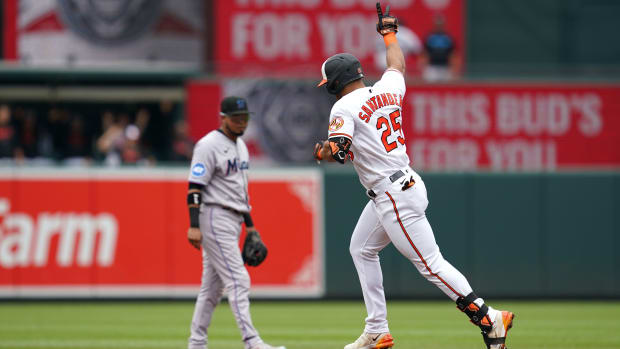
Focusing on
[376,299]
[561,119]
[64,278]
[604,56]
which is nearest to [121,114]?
[64,278]

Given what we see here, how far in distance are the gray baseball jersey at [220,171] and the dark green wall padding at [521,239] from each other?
565 cm

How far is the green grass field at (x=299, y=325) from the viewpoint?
27.0 ft

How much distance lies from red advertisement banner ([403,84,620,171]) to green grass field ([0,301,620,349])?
3544mm

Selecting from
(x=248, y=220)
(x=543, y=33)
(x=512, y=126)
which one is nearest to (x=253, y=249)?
(x=248, y=220)

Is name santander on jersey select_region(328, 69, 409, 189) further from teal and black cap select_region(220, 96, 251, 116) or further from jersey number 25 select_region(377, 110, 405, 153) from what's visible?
teal and black cap select_region(220, 96, 251, 116)

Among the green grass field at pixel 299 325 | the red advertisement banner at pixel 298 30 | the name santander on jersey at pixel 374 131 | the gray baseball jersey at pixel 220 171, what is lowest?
the green grass field at pixel 299 325

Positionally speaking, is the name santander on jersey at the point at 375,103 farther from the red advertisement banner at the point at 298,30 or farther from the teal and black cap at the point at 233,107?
the red advertisement banner at the point at 298,30

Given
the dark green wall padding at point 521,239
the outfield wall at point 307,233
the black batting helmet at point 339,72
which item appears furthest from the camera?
the dark green wall padding at point 521,239

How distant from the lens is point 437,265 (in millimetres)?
6469

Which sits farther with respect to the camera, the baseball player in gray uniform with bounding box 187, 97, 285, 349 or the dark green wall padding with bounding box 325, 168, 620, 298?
the dark green wall padding with bounding box 325, 168, 620, 298

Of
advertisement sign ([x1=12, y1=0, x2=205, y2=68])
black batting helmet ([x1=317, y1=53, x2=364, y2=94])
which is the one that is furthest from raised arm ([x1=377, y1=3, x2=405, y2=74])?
advertisement sign ([x1=12, y1=0, x2=205, y2=68])

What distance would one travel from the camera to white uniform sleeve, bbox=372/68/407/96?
264 inches

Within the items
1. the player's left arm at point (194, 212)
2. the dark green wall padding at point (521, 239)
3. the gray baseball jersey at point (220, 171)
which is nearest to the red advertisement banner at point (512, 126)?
the dark green wall padding at point (521, 239)

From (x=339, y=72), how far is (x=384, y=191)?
0.91m
